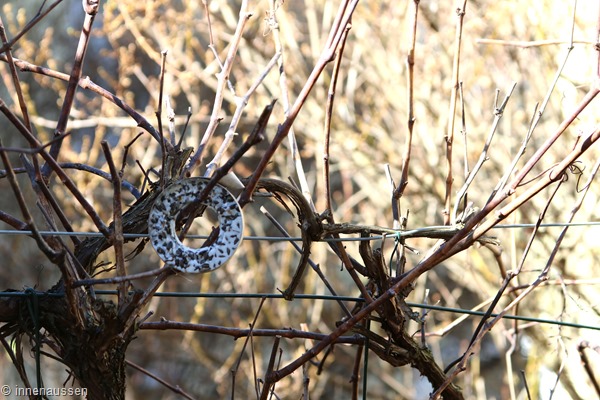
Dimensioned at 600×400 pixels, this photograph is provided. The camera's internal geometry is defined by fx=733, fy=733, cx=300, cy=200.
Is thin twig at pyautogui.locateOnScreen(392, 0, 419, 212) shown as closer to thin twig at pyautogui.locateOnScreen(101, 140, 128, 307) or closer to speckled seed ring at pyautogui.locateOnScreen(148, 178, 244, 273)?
speckled seed ring at pyautogui.locateOnScreen(148, 178, 244, 273)

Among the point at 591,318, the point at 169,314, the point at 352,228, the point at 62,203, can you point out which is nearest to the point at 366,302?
the point at 352,228

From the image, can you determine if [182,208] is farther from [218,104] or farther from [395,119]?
[395,119]

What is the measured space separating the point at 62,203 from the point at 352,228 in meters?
3.63

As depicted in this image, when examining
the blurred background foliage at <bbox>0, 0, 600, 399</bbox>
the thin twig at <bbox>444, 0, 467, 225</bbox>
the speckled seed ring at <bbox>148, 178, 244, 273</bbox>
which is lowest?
the speckled seed ring at <bbox>148, 178, 244, 273</bbox>

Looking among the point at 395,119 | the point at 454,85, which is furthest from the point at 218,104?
the point at 395,119

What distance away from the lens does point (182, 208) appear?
104 centimetres

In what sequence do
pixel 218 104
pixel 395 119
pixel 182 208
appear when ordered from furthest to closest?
Result: pixel 395 119
pixel 218 104
pixel 182 208

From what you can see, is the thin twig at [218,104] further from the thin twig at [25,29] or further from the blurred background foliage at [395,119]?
the blurred background foliage at [395,119]

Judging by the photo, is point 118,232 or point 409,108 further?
point 409,108

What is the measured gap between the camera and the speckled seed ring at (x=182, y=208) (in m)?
1.02

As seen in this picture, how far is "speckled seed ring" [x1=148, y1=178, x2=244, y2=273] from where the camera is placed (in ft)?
3.34

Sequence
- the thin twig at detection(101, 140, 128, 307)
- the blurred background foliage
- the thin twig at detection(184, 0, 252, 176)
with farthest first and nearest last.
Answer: the blurred background foliage < the thin twig at detection(184, 0, 252, 176) < the thin twig at detection(101, 140, 128, 307)

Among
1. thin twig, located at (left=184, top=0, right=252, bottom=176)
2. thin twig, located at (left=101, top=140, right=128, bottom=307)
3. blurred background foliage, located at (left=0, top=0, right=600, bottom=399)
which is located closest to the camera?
thin twig, located at (left=101, top=140, right=128, bottom=307)

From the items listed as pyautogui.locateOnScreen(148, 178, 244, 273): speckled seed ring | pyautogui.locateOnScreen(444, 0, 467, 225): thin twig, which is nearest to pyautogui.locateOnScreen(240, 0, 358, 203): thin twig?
pyautogui.locateOnScreen(148, 178, 244, 273): speckled seed ring
